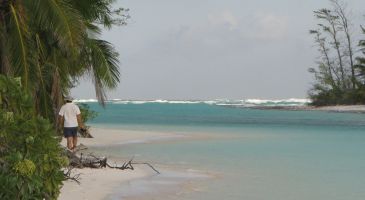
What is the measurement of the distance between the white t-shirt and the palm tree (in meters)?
0.32

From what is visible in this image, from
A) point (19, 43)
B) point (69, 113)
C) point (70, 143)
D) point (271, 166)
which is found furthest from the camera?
point (271, 166)

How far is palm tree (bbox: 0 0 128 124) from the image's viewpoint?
10.6 m

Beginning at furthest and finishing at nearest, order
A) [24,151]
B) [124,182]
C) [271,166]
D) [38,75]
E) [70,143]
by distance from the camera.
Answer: [271,166]
[70,143]
[38,75]
[124,182]
[24,151]

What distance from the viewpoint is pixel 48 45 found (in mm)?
14938

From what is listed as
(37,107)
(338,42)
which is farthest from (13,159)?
(338,42)

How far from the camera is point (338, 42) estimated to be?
67.4m

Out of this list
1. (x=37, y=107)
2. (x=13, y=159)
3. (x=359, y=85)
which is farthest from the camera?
(x=359, y=85)

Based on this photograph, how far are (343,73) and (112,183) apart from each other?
6341 cm

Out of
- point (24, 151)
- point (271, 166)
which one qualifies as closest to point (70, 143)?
point (271, 166)

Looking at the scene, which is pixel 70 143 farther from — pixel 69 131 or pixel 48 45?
pixel 48 45

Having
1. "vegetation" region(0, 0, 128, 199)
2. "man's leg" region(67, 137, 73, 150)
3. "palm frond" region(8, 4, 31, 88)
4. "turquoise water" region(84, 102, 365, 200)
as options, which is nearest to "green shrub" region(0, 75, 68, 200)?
"vegetation" region(0, 0, 128, 199)

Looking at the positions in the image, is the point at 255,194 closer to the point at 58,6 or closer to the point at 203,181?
the point at 203,181

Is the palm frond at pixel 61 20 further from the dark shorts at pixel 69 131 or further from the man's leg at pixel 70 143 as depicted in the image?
the man's leg at pixel 70 143

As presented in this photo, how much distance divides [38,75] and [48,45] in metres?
3.16
